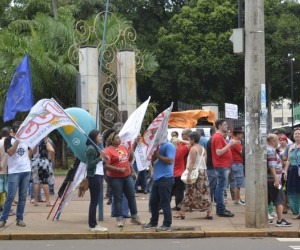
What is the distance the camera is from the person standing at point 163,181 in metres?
10.2

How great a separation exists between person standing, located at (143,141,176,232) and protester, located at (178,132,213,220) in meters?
1.23

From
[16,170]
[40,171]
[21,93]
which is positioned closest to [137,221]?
[16,170]

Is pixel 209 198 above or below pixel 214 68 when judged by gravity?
below

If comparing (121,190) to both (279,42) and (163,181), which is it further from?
(279,42)

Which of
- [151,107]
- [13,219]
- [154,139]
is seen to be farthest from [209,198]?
[151,107]

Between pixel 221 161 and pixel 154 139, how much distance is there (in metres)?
2.16

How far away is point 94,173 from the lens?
10242mm

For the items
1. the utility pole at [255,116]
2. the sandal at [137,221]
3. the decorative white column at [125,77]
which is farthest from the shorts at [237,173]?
the decorative white column at [125,77]

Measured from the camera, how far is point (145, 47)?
4303cm

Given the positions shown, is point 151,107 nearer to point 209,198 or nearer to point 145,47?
point 145,47

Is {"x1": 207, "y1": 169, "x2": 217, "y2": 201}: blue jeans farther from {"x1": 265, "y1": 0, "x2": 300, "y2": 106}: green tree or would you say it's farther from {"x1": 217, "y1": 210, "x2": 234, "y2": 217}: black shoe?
{"x1": 265, "y1": 0, "x2": 300, "y2": 106}: green tree

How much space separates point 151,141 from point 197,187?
1821 mm

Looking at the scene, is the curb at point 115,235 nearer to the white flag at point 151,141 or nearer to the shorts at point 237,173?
the white flag at point 151,141

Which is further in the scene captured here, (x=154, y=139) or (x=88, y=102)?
(x=88, y=102)
